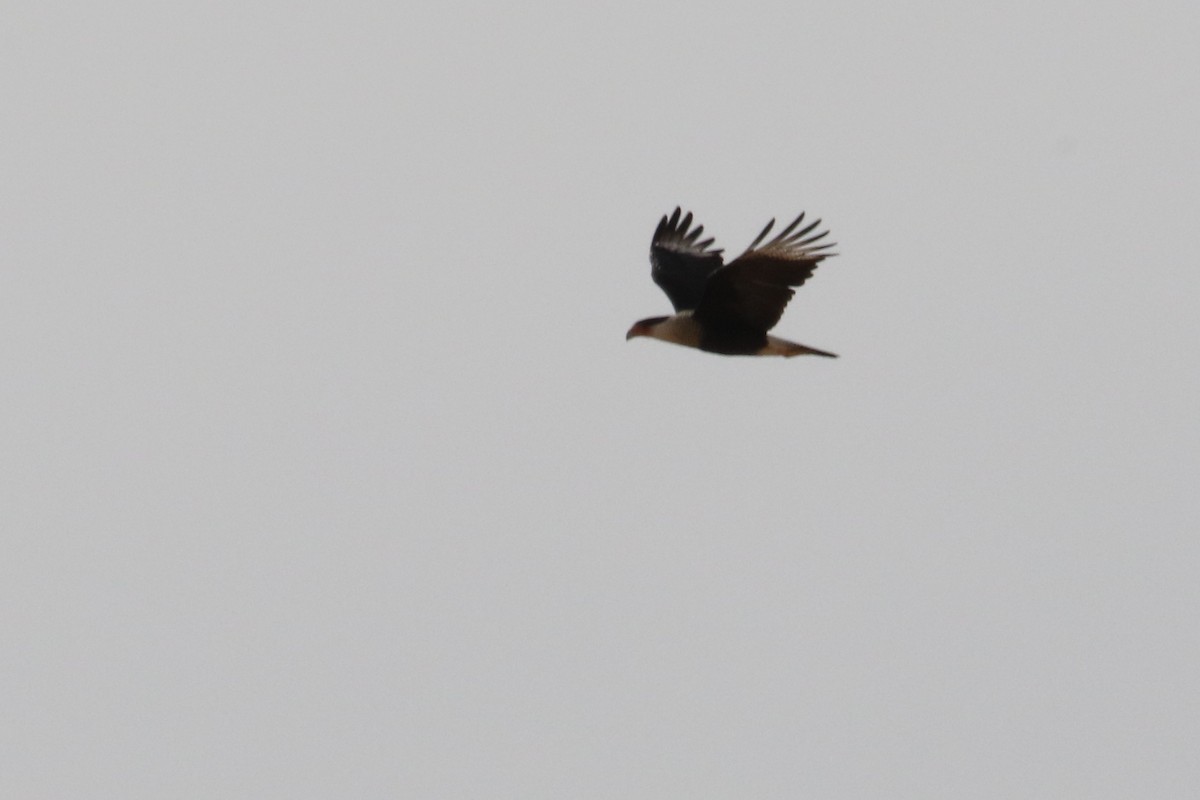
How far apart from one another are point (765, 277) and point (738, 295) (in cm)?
31

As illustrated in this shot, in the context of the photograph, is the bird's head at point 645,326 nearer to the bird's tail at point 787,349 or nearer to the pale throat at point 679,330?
the pale throat at point 679,330

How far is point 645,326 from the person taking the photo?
17719 mm

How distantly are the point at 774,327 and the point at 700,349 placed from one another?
0.79m

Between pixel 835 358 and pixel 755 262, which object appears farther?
pixel 835 358

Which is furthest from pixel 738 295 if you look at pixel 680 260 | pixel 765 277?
pixel 680 260

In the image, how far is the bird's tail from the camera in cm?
1744

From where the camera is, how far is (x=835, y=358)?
57.9 feet

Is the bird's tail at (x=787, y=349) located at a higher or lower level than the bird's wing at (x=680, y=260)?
lower

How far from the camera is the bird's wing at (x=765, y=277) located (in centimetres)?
1647

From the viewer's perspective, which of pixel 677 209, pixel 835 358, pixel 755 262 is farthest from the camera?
pixel 677 209

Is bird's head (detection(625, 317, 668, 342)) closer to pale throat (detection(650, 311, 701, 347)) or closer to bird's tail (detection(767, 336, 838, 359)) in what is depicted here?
pale throat (detection(650, 311, 701, 347))

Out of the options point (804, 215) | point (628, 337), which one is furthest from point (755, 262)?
point (628, 337)

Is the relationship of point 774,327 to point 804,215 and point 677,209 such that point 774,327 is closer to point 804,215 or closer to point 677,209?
point 804,215

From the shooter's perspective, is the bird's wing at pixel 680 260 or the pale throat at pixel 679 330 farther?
the bird's wing at pixel 680 260
